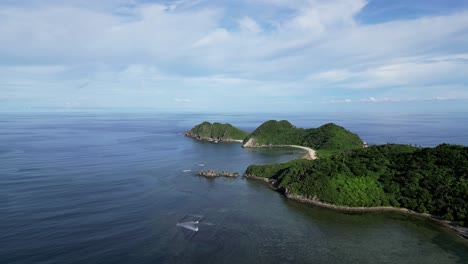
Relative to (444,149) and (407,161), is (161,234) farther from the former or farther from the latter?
(444,149)

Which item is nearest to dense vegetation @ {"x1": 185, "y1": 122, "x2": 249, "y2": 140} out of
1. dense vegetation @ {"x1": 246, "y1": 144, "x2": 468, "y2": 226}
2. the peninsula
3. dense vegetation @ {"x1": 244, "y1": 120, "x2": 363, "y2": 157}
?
dense vegetation @ {"x1": 244, "y1": 120, "x2": 363, "y2": 157}

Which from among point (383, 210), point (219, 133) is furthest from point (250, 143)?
point (383, 210)

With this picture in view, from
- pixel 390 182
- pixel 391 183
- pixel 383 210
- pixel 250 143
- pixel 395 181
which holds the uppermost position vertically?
pixel 250 143

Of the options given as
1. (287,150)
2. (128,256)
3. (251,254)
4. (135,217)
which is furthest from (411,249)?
(287,150)

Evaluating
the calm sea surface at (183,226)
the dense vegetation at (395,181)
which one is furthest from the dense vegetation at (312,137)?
the calm sea surface at (183,226)

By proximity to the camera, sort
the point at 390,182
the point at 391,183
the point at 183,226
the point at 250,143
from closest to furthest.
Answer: the point at 183,226, the point at 391,183, the point at 390,182, the point at 250,143

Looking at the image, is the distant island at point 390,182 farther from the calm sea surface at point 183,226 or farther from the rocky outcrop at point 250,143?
the rocky outcrop at point 250,143

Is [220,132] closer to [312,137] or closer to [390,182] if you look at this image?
[312,137]
